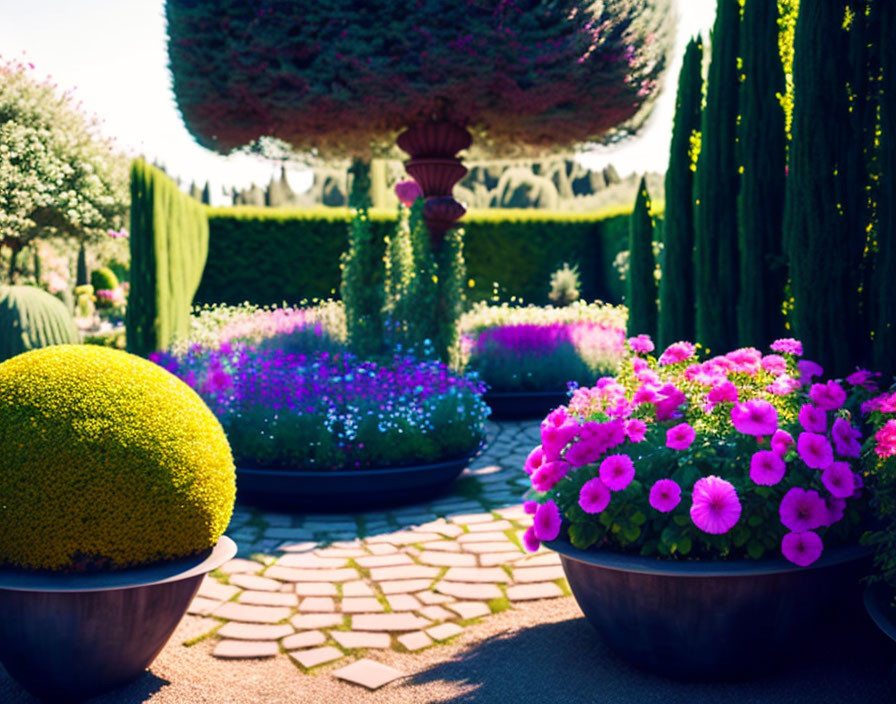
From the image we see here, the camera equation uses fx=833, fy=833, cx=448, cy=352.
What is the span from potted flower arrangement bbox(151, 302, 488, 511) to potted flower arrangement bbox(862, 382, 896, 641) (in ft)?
12.7

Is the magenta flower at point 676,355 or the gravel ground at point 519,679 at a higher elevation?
the magenta flower at point 676,355

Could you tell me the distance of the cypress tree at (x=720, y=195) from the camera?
5754 mm

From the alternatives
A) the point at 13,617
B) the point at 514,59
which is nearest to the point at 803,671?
the point at 13,617

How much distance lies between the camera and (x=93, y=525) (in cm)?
327

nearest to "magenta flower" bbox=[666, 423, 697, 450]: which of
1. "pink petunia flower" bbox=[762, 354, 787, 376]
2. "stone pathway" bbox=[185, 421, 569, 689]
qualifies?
"pink petunia flower" bbox=[762, 354, 787, 376]

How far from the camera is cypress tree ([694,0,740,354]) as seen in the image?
575 cm

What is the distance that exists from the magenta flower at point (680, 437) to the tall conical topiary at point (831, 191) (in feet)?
4.35

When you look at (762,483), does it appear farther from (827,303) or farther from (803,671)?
(827,303)

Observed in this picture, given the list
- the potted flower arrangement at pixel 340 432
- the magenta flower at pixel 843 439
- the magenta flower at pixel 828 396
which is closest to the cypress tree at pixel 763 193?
the magenta flower at pixel 828 396

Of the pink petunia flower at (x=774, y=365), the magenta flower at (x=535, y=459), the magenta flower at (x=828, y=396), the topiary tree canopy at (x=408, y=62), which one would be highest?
the topiary tree canopy at (x=408, y=62)

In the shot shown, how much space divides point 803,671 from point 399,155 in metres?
11.3

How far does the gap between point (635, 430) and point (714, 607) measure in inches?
32.1

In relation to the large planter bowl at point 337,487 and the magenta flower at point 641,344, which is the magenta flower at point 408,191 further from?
the magenta flower at point 641,344

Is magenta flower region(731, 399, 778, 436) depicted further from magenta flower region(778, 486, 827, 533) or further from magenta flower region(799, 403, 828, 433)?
magenta flower region(778, 486, 827, 533)
